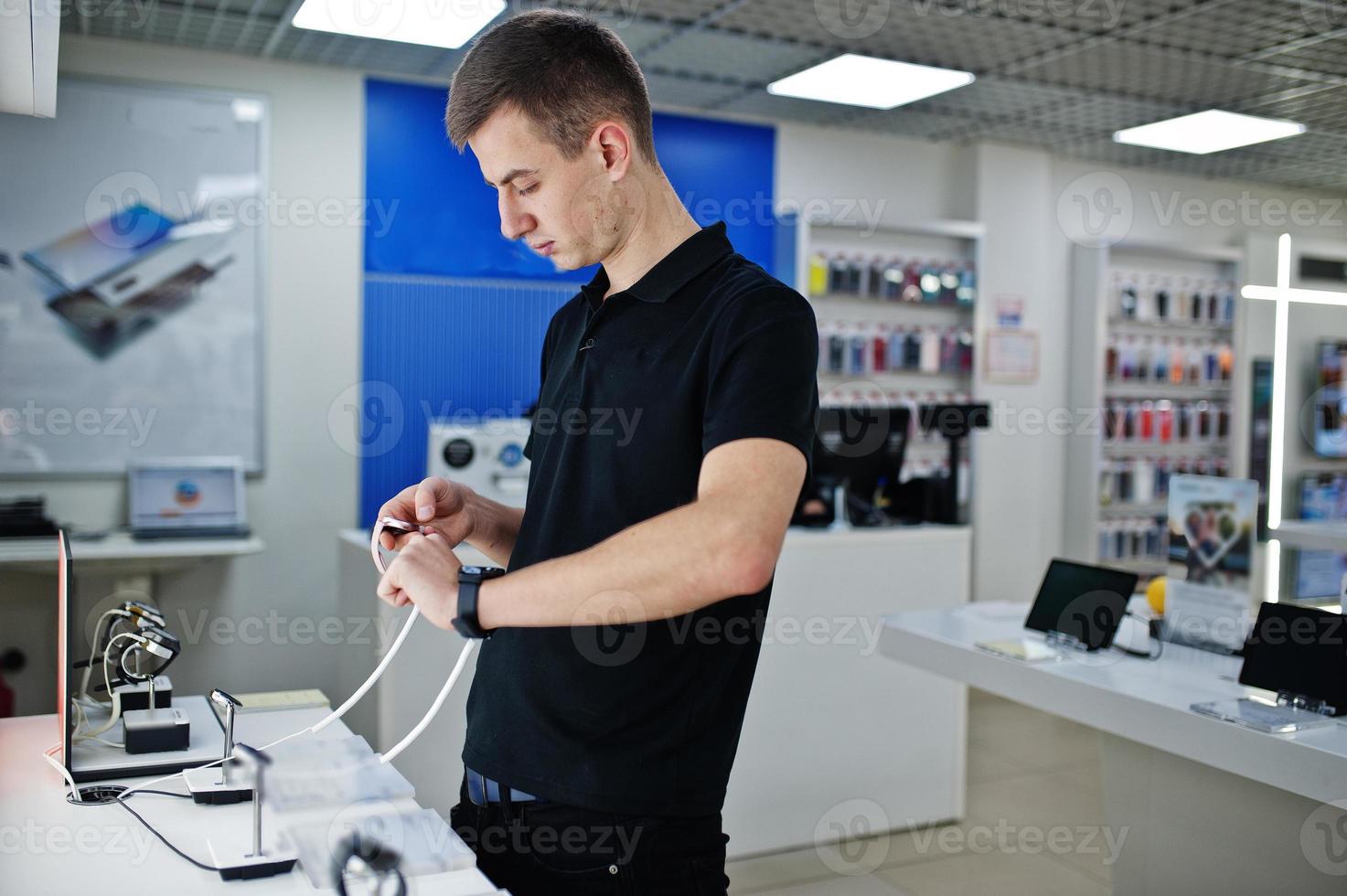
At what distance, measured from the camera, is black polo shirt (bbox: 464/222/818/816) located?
4.05 ft

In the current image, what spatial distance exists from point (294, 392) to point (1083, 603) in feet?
11.9

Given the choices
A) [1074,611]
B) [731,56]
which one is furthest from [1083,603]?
[731,56]

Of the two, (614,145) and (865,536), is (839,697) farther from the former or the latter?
(614,145)

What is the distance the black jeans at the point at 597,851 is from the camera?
49.9 inches

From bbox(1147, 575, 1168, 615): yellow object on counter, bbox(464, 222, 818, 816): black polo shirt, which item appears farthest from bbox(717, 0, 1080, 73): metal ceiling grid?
bbox(464, 222, 818, 816): black polo shirt

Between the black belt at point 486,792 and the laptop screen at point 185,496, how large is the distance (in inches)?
144

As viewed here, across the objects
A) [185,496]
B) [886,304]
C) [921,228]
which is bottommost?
[185,496]

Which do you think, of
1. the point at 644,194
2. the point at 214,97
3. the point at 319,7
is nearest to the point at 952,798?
the point at 644,194

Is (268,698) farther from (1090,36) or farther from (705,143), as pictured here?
(705,143)

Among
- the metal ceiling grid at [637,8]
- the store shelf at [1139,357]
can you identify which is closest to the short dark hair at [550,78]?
the metal ceiling grid at [637,8]

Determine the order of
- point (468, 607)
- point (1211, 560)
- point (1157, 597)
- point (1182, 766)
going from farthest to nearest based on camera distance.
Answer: point (1157, 597) → point (1211, 560) → point (1182, 766) → point (468, 607)

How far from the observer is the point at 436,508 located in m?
1.49

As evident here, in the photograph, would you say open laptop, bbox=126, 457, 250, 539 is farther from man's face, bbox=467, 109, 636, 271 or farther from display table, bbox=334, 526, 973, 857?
man's face, bbox=467, 109, 636, 271

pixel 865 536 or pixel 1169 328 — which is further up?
pixel 1169 328
